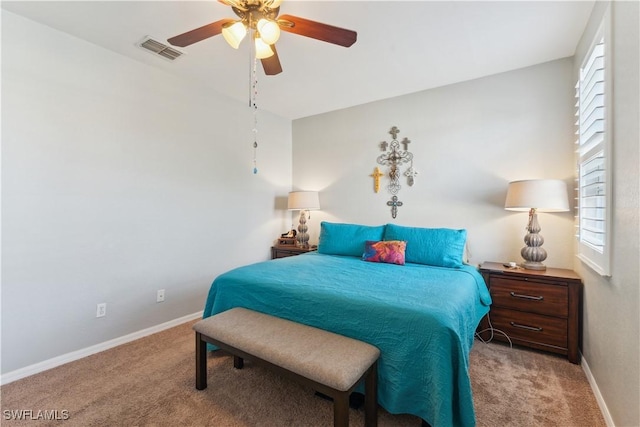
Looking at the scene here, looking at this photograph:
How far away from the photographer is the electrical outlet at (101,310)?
7.91ft

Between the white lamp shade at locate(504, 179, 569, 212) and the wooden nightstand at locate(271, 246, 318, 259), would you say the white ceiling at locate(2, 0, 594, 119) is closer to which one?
the white lamp shade at locate(504, 179, 569, 212)

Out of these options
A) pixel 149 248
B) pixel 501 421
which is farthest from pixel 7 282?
pixel 501 421

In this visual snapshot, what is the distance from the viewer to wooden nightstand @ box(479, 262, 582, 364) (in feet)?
7.33

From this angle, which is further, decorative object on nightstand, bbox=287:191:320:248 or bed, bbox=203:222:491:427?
decorative object on nightstand, bbox=287:191:320:248

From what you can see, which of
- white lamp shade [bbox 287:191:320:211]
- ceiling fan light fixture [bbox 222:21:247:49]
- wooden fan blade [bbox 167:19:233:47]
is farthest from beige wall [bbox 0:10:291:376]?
ceiling fan light fixture [bbox 222:21:247:49]

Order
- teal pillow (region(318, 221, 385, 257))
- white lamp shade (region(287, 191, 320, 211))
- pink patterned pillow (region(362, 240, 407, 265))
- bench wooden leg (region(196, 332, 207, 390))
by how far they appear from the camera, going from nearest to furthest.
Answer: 1. bench wooden leg (region(196, 332, 207, 390))
2. pink patterned pillow (region(362, 240, 407, 265))
3. teal pillow (region(318, 221, 385, 257))
4. white lamp shade (region(287, 191, 320, 211))

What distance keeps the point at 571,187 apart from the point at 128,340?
4276mm

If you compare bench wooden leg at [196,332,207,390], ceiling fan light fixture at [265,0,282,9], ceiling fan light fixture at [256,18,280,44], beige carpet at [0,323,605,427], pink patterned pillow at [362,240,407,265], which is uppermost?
ceiling fan light fixture at [265,0,282,9]

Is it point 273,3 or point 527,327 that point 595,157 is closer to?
point 527,327

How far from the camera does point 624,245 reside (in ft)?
4.59

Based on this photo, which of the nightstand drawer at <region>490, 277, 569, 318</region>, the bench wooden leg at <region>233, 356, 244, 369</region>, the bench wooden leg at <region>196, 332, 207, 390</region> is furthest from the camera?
the nightstand drawer at <region>490, 277, 569, 318</region>

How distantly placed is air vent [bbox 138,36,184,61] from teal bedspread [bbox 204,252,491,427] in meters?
2.00

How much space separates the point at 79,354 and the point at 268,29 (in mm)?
2840

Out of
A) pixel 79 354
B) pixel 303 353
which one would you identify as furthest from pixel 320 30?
pixel 79 354
